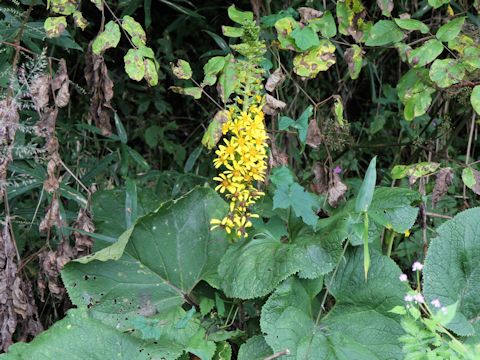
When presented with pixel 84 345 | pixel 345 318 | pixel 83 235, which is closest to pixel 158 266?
pixel 83 235

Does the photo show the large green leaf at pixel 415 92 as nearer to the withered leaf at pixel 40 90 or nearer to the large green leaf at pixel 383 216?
the large green leaf at pixel 383 216

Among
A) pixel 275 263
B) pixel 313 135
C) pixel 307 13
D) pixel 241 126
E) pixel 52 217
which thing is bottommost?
pixel 275 263

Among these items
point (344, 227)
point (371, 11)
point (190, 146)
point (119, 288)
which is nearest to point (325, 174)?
point (344, 227)

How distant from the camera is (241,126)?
1741 mm

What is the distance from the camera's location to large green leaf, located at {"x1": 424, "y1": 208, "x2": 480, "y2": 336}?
1.80 m

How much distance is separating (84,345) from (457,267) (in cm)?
104

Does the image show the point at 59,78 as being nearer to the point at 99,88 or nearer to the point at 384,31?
the point at 99,88

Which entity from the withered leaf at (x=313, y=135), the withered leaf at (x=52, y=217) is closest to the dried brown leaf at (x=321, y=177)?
the withered leaf at (x=313, y=135)

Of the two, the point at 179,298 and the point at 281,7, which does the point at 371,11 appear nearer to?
the point at 281,7

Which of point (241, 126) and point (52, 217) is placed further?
point (52, 217)

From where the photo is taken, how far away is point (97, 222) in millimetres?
2137

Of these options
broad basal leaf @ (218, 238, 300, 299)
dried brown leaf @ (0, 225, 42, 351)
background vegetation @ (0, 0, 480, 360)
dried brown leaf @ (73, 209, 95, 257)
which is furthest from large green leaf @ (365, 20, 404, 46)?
dried brown leaf @ (0, 225, 42, 351)

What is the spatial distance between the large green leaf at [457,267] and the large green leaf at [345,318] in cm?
11

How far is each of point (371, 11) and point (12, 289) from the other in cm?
171
